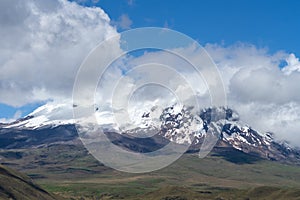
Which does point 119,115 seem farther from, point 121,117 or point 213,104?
point 213,104

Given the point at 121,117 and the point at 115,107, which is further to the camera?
the point at 121,117

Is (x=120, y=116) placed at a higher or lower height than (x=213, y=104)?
higher

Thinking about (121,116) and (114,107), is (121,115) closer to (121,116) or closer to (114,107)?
(121,116)

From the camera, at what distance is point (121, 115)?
10738 centimetres

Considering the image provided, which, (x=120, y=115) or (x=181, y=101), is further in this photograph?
(x=120, y=115)

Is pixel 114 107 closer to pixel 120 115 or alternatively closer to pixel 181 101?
pixel 181 101

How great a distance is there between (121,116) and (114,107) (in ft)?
108

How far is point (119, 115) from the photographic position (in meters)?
108

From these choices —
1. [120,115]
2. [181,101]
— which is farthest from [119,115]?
[181,101]

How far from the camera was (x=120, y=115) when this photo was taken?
4254 inches

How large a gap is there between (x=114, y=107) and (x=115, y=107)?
0.58 meters

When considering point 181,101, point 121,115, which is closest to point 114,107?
point 181,101

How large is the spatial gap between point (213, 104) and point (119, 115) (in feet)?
113

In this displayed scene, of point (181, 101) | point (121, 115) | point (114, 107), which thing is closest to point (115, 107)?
point (114, 107)
